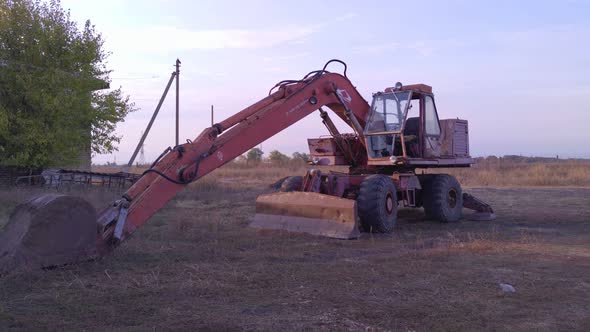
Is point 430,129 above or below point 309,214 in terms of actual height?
above

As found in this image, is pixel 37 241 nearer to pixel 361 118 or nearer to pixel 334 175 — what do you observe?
pixel 334 175

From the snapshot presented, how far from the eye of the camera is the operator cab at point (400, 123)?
12141 millimetres

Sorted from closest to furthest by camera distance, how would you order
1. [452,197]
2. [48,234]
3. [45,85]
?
[48,234] < [452,197] < [45,85]

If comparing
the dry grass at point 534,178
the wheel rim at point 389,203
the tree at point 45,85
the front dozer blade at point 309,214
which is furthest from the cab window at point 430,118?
the dry grass at point 534,178

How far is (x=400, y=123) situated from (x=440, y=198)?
2.03 meters

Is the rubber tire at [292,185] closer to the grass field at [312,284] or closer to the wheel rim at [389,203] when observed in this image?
the grass field at [312,284]

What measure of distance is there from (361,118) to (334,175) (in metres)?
1.79

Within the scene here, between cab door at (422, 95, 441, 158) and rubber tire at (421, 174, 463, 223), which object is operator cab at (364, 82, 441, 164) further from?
rubber tire at (421, 174, 463, 223)

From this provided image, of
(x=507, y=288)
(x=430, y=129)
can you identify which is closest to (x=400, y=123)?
(x=430, y=129)

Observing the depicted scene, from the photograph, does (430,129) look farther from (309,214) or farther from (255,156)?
(255,156)

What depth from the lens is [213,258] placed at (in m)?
8.30

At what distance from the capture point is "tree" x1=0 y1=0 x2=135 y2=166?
19.9 metres

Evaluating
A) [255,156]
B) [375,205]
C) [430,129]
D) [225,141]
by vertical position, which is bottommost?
[375,205]

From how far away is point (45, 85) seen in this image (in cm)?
2036
